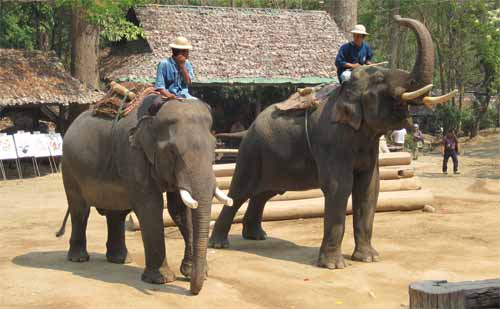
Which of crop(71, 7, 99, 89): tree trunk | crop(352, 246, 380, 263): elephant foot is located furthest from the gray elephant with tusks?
crop(71, 7, 99, 89): tree trunk

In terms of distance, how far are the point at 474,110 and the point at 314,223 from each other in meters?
28.8

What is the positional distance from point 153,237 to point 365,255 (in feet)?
9.82

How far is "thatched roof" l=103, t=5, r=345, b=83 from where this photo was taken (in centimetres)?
2544

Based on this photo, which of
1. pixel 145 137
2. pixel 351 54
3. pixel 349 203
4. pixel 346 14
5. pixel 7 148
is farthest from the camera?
pixel 346 14

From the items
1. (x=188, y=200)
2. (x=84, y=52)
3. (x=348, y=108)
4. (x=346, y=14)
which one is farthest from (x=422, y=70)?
(x=84, y=52)

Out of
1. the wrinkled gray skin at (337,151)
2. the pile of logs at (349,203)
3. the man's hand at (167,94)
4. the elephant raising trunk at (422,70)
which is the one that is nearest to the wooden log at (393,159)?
the pile of logs at (349,203)

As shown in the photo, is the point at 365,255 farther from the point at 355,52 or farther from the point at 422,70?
the point at 355,52

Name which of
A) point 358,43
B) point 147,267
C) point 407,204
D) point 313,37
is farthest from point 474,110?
point 147,267

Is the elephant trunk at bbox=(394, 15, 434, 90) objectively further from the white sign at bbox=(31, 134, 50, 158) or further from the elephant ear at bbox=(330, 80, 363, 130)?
the white sign at bbox=(31, 134, 50, 158)

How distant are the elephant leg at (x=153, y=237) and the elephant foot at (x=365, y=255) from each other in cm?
270

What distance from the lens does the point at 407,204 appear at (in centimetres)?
1412

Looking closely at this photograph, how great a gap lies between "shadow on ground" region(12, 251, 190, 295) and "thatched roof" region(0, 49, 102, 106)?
13071mm

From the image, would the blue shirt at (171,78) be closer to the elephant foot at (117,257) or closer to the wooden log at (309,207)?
the elephant foot at (117,257)

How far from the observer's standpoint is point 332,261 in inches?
378
